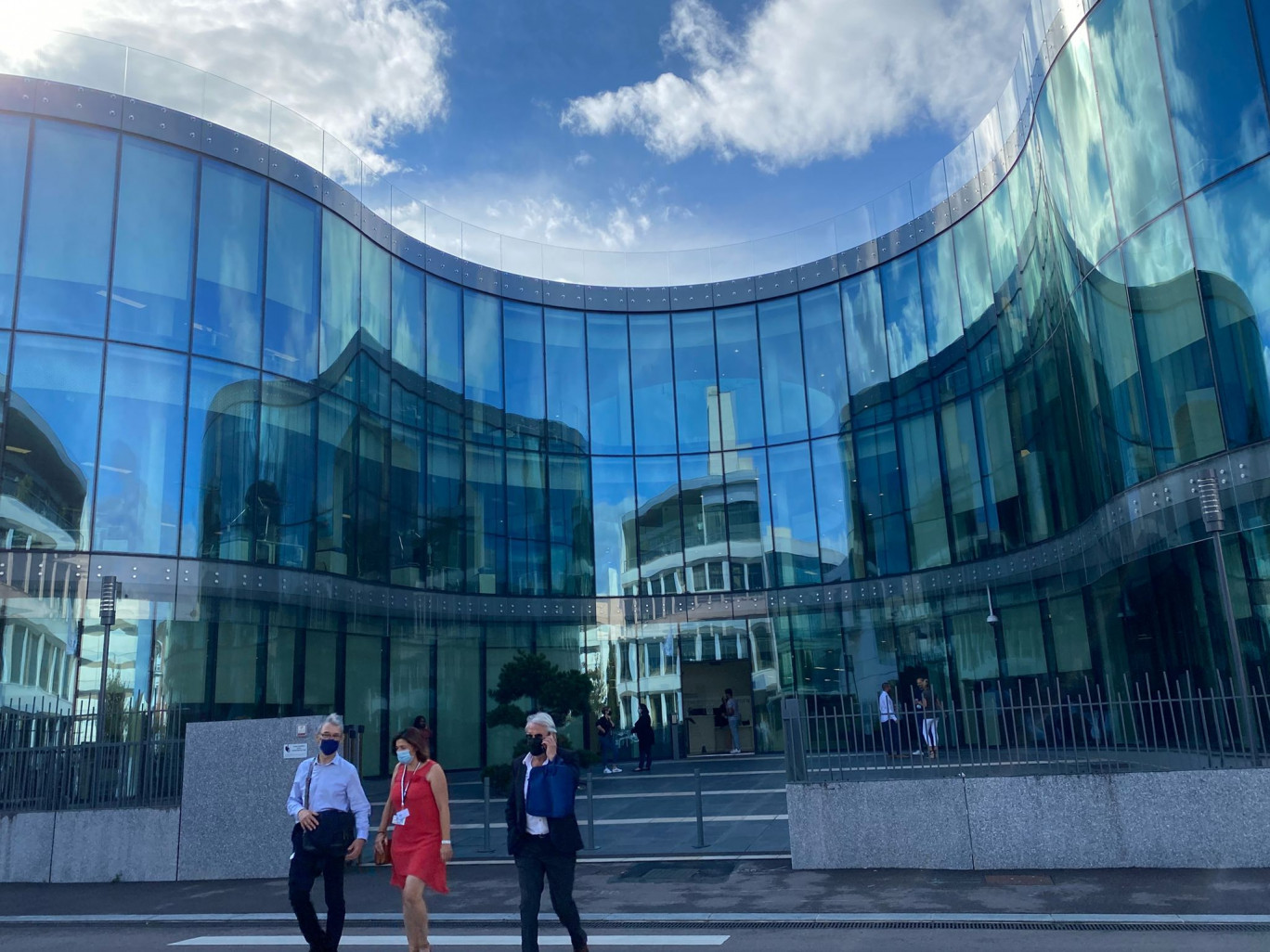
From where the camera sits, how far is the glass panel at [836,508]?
93.0 feet

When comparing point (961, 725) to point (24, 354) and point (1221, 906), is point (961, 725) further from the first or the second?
point (24, 354)

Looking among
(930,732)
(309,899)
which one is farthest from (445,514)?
(309,899)

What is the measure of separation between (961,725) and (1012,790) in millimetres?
884

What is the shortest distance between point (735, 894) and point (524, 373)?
21.8 m

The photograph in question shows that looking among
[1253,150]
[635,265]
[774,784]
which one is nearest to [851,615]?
[774,784]

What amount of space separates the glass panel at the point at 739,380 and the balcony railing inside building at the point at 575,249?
4.97 feet

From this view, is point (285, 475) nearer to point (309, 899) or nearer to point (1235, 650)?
point (309, 899)

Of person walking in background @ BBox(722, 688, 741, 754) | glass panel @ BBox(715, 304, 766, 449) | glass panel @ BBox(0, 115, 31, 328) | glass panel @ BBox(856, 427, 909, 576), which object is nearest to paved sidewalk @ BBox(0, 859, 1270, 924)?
glass panel @ BBox(0, 115, 31, 328)

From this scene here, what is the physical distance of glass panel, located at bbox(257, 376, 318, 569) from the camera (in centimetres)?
2147

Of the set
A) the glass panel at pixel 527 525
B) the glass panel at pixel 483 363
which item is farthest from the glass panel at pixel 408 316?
the glass panel at pixel 527 525

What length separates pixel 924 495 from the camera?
27.3m

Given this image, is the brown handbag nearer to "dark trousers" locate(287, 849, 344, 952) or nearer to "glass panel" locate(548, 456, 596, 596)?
"dark trousers" locate(287, 849, 344, 952)

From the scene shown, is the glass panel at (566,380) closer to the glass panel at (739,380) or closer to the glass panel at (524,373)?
the glass panel at (524,373)

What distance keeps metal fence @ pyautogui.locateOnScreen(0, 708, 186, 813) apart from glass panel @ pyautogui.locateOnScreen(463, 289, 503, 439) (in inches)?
637
